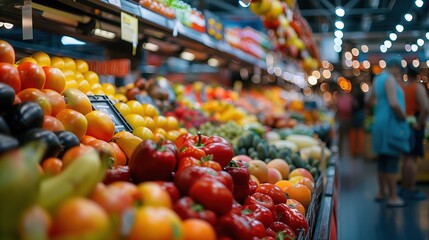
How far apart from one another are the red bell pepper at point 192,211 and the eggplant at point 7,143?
517 millimetres

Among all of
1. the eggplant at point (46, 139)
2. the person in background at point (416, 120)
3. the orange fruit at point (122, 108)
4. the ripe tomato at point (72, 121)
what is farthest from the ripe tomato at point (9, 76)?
the person in background at point (416, 120)

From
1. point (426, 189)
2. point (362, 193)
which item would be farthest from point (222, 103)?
point (426, 189)

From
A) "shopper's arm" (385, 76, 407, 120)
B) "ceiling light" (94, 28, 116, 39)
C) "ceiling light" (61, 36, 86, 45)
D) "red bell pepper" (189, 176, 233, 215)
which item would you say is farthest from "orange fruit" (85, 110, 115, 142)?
"shopper's arm" (385, 76, 407, 120)

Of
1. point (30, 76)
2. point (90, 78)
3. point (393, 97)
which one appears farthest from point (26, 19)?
point (393, 97)

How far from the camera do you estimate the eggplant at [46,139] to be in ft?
5.34

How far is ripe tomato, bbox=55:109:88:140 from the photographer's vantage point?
2.12 metres

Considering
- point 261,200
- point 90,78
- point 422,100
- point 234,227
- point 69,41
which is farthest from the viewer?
point 422,100

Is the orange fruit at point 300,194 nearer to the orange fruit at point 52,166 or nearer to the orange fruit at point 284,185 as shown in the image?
the orange fruit at point 284,185

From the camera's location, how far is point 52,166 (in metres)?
1.59

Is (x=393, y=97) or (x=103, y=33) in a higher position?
(x=103, y=33)

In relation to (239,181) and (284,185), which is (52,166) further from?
(284,185)

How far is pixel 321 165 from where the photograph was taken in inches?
175

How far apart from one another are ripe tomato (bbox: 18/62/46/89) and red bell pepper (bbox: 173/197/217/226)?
93cm

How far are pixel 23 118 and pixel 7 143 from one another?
24 cm
